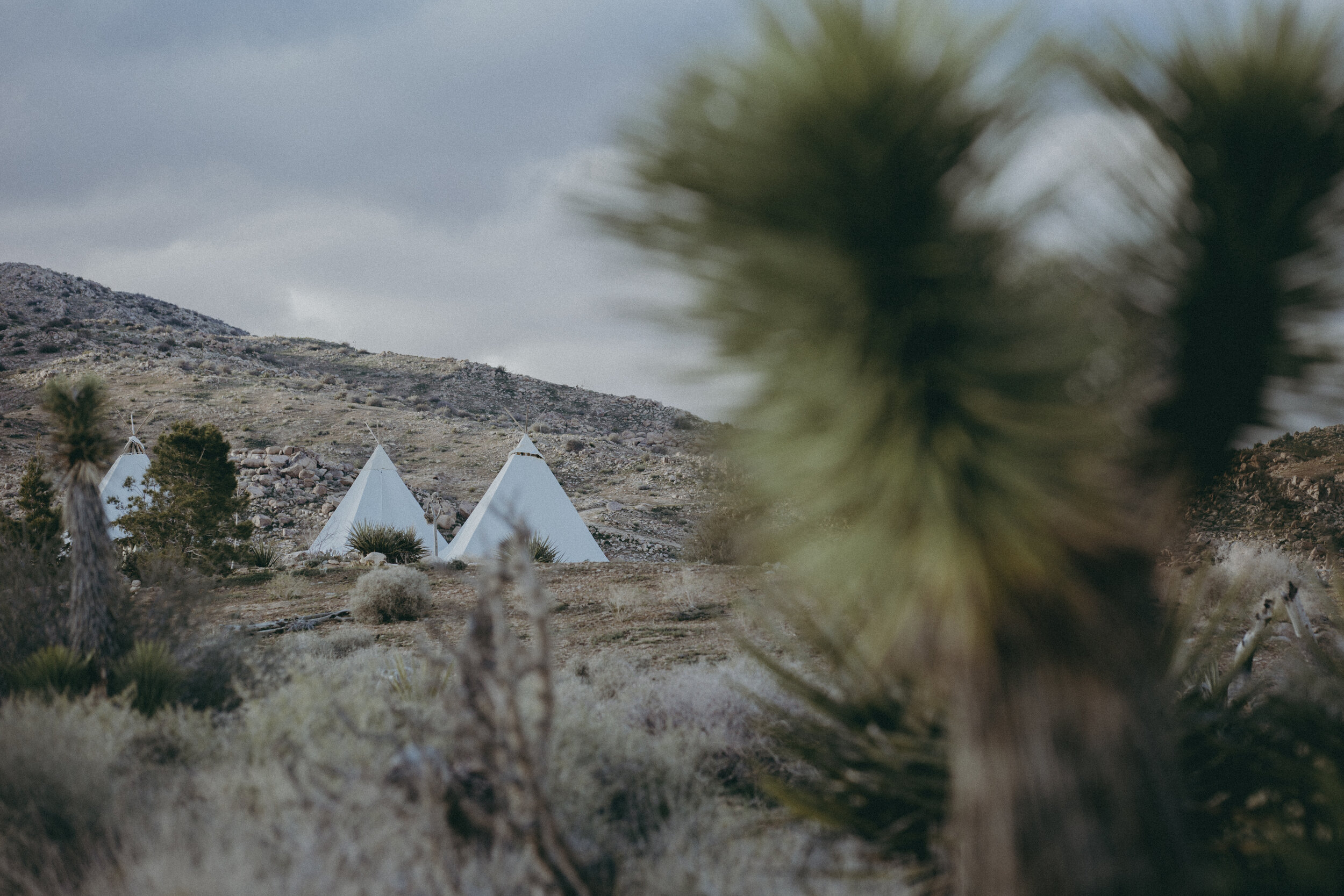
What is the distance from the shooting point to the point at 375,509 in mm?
19266

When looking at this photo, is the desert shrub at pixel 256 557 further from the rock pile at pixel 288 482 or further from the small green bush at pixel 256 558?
the rock pile at pixel 288 482

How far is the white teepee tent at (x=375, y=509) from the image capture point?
19.0 m

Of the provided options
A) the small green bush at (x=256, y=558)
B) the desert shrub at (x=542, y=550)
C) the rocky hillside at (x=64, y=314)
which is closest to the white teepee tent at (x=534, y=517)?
the desert shrub at (x=542, y=550)

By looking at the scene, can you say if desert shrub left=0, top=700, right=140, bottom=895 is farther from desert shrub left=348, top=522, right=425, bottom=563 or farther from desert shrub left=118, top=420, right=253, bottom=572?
desert shrub left=118, top=420, right=253, bottom=572

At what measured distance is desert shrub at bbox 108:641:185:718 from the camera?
5016 millimetres

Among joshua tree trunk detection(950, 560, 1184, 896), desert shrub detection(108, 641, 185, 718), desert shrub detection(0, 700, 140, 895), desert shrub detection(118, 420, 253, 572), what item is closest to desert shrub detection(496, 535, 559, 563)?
desert shrub detection(118, 420, 253, 572)

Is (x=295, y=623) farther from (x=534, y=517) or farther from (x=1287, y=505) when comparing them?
(x=1287, y=505)

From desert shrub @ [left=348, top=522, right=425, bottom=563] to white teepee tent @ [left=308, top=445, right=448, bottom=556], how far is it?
1200 millimetres

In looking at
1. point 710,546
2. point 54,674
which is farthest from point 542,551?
point 54,674

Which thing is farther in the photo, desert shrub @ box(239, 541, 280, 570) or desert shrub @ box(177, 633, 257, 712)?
desert shrub @ box(239, 541, 280, 570)

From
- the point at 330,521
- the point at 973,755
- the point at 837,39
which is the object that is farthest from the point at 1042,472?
the point at 330,521

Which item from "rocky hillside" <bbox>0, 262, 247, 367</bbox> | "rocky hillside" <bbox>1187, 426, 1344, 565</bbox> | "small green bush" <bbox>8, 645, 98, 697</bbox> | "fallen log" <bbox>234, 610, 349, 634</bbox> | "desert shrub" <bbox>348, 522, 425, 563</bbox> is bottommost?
"fallen log" <bbox>234, 610, 349, 634</bbox>

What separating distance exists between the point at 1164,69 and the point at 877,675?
1762mm

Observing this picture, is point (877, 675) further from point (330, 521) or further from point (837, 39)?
point (330, 521)
